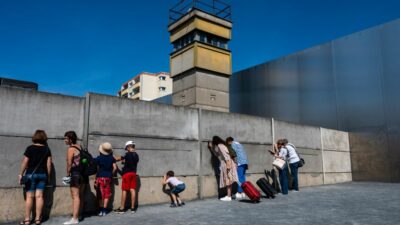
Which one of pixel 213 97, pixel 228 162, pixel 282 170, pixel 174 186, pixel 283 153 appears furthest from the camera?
pixel 213 97

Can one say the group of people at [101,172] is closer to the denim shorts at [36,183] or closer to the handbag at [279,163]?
the denim shorts at [36,183]

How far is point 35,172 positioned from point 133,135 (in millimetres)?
2495

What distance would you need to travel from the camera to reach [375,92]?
14.3 m

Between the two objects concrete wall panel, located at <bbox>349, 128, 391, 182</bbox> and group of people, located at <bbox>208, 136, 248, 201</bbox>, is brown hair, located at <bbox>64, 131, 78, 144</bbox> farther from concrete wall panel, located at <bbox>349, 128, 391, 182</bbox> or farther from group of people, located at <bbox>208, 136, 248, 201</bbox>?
concrete wall panel, located at <bbox>349, 128, 391, 182</bbox>

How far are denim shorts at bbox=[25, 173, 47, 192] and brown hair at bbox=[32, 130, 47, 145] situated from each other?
1.99 feet

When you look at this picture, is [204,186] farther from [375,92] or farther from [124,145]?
[375,92]

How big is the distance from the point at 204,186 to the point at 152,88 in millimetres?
72872

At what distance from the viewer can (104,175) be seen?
6820mm

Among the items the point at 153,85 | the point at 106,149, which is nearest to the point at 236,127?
the point at 106,149

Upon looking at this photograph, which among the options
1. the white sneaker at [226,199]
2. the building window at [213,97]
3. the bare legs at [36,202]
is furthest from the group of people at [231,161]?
the building window at [213,97]

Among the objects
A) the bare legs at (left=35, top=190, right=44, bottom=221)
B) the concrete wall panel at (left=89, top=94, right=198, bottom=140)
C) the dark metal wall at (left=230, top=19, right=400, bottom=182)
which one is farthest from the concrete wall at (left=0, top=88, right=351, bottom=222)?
the dark metal wall at (left=230, top=19, right=400, bottom=182)

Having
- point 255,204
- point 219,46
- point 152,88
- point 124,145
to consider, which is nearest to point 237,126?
point 255,204

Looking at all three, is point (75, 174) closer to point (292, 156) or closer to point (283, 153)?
point (283, 153)

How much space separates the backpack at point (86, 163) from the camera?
633 cm
